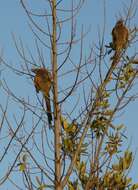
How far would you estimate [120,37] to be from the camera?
6746 mm

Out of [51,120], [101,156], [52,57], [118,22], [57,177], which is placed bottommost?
[57,177]

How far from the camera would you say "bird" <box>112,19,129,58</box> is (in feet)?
20.6

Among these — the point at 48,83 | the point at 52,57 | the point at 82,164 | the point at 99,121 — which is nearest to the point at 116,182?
the point at 82,164

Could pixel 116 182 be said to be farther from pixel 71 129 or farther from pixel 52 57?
pixel 52 57

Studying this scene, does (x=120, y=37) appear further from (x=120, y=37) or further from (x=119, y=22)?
(x=119, y=22)

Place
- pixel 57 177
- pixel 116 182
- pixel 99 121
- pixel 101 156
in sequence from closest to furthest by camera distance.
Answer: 1. pixel 57 177
2. pixel 101 156
3. pixel 99 121
4. pixel 116 182

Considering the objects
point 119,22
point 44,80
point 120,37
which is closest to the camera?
point 44,80

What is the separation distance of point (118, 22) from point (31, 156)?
2.52m

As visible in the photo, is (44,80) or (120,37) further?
(120,37)

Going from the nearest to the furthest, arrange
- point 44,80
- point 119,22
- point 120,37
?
point 44,80
point 119,22
point 120,37

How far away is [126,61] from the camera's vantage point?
5.75 m

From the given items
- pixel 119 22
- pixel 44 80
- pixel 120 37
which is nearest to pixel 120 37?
pixel 120 37

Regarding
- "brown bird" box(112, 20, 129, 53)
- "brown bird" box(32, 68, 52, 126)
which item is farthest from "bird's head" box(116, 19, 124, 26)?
"brown bird" box(32, 68, 52, 126)

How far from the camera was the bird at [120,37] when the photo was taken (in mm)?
6277
